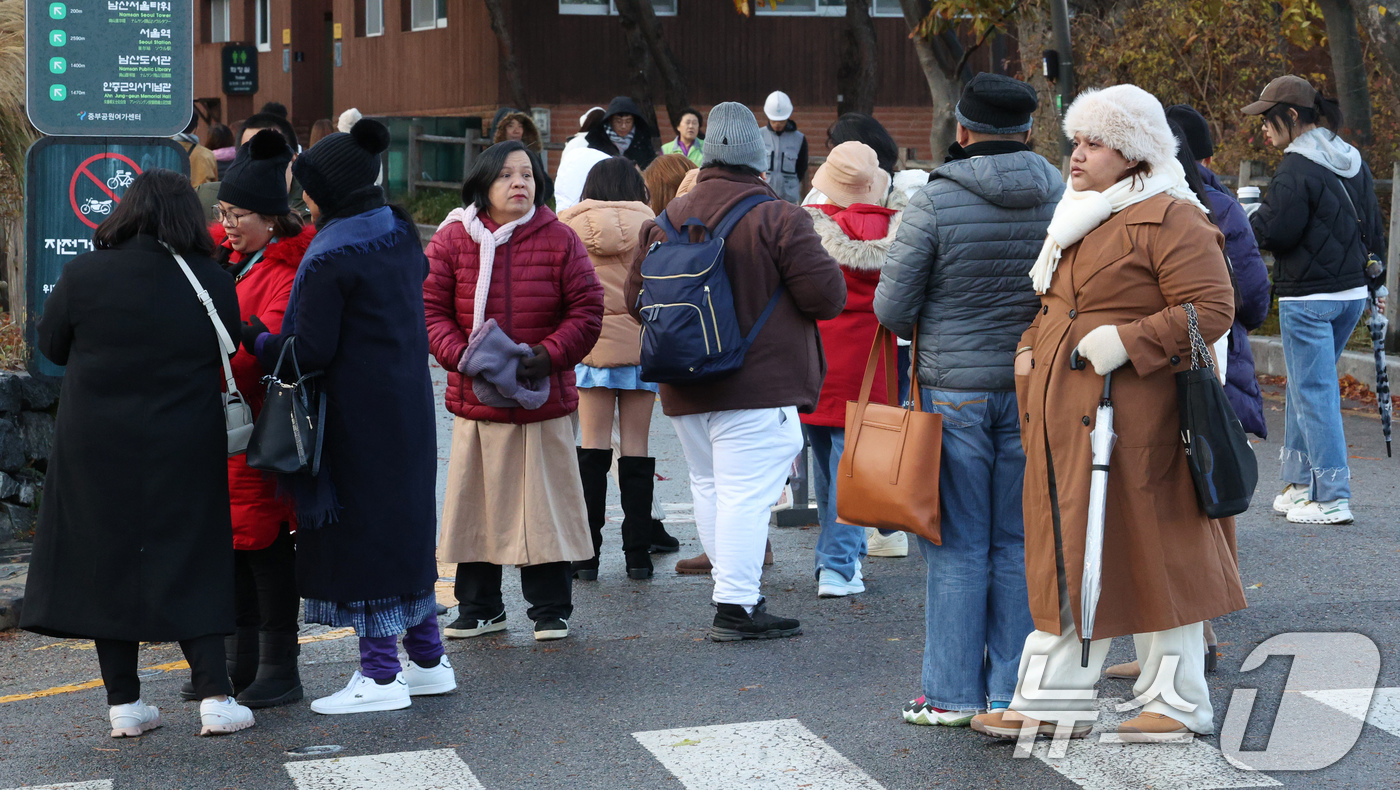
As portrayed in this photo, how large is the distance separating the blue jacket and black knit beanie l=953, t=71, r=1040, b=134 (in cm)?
183

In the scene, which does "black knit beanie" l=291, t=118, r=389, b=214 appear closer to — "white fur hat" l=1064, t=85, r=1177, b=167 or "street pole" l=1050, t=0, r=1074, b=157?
"white fur hat" l=1064, t=85, r=1177, b=167

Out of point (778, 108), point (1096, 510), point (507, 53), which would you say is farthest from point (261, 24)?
point (1096, 510)

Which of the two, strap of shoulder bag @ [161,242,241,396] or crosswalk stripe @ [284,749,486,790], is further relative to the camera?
strap of shoulder bag @ [161,242,241,396]

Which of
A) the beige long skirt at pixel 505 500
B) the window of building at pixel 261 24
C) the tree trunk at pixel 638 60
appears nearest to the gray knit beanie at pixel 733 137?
the beige long skirt at pixel 505 500

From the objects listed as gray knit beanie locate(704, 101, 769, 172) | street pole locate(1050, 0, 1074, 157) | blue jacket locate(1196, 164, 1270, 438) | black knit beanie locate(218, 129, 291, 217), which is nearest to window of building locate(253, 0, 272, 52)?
street pole locate(1050, 0, 1074, 157)

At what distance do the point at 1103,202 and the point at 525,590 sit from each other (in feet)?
9.49

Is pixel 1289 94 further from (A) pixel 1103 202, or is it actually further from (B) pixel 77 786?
(B) pixel 77 786

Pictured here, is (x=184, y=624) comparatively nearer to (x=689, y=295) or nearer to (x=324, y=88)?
(x=689, y=295)

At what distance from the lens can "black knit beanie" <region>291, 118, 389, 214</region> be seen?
5.45m

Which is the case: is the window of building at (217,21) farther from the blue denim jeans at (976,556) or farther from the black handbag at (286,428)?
the blue denim jeans at (976,556)

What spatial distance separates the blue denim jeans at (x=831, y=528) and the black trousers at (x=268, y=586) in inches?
92.8

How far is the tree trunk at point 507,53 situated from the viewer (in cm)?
2494

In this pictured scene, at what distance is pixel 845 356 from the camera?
7352mm

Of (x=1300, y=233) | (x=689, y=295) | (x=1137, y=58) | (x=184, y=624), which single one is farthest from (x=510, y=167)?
(x=1137, y=58)
